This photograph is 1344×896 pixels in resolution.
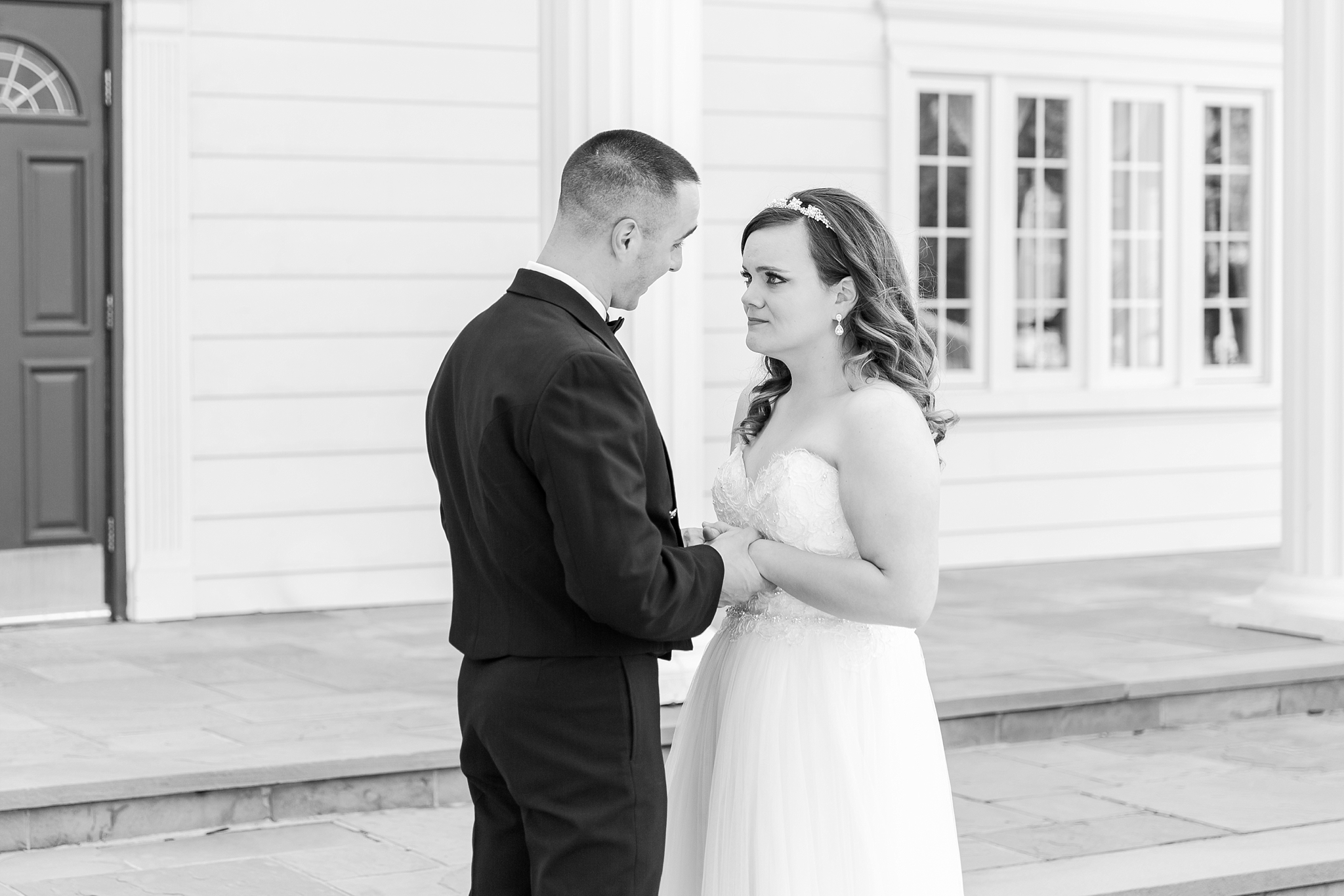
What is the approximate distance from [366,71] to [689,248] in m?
3.11

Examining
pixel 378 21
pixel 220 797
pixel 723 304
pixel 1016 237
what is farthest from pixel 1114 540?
pixel 220 797

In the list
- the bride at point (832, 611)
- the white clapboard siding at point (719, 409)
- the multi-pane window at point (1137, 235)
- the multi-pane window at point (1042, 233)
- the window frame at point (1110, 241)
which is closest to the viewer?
the bride at point (832, 611)

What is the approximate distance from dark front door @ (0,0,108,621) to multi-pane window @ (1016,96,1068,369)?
5.01 meters

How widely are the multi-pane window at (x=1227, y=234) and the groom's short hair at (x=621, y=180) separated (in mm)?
8288

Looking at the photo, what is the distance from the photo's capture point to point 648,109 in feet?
17.9

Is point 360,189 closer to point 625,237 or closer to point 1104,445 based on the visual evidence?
point 1104,445

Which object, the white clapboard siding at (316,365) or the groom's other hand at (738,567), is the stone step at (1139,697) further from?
the white clapboard siding at (316,365)

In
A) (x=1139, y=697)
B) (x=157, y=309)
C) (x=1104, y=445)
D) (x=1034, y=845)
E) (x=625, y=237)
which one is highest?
(x=157, y=309)

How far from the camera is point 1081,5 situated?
378 inches

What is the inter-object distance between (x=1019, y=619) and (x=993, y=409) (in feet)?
6.71

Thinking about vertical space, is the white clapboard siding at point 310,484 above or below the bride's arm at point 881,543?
below

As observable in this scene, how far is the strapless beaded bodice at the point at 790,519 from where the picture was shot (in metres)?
2.85

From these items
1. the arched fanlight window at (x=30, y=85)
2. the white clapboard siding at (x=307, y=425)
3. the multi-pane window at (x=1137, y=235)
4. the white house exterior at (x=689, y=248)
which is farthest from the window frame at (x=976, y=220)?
the arched fanlight window at (x=30, y=85)

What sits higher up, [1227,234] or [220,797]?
[1227,234]
